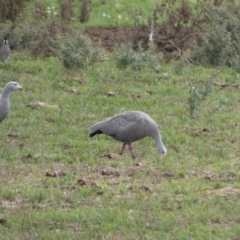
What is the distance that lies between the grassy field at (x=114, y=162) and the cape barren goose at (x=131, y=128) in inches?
9.3

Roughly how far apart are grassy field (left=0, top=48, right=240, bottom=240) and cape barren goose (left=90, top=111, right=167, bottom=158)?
24cm

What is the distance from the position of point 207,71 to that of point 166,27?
4216mm

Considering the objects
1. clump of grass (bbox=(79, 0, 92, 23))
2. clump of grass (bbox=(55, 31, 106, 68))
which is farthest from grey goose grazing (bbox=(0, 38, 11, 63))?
clump of grass (bbox=(79, 0, 92, 23))

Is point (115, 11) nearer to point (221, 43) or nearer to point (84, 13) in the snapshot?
point (84, 13)

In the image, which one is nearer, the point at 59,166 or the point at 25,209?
the point at 25,209

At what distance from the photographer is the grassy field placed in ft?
26.8

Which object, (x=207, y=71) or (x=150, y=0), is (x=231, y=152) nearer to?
(x=207, y=71)

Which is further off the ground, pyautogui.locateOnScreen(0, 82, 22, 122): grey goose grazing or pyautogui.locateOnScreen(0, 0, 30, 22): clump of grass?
pyautogui.locateOnScreen(0, 82, 22, 122): grey goose grazing

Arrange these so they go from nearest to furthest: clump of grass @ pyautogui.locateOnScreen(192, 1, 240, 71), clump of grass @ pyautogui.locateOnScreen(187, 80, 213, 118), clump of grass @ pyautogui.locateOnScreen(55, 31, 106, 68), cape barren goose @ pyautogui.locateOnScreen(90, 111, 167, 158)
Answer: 1. cape barren goose @ pyautogui.locateOnScreen(90, 111, 167, 158)
2. clump of grass @ pyautogui.locateOnScreen(187, 80, 213, 118)
3. clump of grass @ pyautogui.locateOnScreen(55, 31, 106, 68)
4. clump of grass @ pyautogui.locateOnScreen(192, 1, 240, 71)

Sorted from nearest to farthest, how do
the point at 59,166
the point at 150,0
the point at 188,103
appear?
the point at 59,166 < the point at 188,103 < the point at 150,0

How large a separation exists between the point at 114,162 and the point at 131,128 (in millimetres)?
534

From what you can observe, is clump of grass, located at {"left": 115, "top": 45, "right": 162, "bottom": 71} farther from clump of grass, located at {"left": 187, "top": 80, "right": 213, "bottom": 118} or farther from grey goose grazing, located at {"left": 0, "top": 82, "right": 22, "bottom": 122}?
grey goose grazing, located at {"left": 0, "top": 82, "right": 22, "bottom": 122}

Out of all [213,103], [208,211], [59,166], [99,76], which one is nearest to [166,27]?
[99,76]

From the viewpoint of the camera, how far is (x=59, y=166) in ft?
34.2
